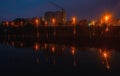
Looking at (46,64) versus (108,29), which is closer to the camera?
(46,64)

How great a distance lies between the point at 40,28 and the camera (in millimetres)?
77812

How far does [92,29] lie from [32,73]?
144ft

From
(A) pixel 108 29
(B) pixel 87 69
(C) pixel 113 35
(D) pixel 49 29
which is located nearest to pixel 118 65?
(B) pixel 87 69

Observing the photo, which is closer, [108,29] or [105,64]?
[105,64]

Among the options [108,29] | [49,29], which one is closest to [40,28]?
[49,29]

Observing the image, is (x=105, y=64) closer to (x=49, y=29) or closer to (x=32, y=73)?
(x=32, y=73)

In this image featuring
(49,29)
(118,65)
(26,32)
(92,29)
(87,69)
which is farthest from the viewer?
(26,32)

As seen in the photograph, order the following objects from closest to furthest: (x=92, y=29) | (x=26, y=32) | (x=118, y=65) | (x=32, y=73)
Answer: (x=32, y=73) < (x=118, y=65) < (x=92, y=29) < (x=26, y=32)

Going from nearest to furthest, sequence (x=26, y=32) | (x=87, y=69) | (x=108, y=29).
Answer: (x=87, y=69) → (x=108, y=29) → (x=26, y=32)

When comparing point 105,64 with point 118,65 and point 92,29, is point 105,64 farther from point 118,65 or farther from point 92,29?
point 92,29

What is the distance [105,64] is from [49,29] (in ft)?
174

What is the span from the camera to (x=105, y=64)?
71.9ft

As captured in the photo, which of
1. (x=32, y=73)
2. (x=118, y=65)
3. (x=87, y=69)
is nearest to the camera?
(x=32, y=73)

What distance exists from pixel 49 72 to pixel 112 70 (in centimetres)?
502
